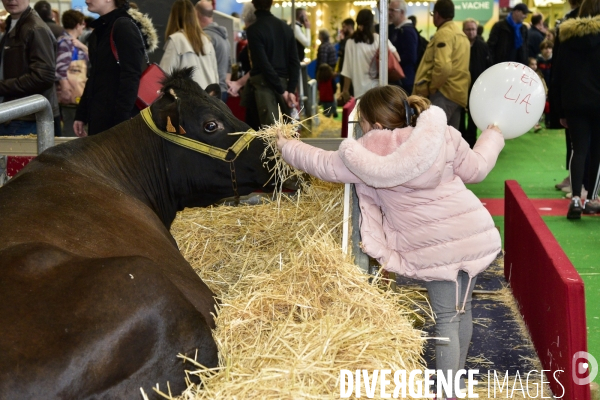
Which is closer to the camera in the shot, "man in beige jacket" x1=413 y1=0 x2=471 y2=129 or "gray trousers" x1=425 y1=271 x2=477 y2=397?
"gray trousers" x1=425 y1=271 x2=477 y2=397

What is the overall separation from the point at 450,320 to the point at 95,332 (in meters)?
1.86

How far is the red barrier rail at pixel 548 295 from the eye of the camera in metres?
3.37

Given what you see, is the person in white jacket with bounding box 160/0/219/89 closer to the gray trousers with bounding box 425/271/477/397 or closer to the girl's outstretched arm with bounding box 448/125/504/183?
the girl's outstretched arm with bounding box 448/125/504/183

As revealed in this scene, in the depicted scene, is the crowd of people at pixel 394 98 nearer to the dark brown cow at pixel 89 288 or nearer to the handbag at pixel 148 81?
the handbag at pixel 148 81

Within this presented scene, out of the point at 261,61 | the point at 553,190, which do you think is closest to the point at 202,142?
the point at 261,61

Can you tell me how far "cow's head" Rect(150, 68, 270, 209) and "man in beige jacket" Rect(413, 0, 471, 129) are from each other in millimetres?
4997

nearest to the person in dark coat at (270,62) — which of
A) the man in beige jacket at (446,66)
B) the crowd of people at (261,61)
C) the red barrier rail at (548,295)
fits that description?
the crowd of people at (261,61)

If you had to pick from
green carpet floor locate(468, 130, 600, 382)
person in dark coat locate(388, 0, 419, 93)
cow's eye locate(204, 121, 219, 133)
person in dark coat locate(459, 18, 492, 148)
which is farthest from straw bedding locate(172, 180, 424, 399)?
person in dark coat locate(459, 18, 492, 148)

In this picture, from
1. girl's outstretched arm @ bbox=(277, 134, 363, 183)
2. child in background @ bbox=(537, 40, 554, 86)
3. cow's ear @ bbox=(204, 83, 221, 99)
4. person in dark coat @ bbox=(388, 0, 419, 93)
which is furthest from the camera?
child in background @ bbox=(537, 40, 554, 86)

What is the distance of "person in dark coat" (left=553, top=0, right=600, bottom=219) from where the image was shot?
7.48 m

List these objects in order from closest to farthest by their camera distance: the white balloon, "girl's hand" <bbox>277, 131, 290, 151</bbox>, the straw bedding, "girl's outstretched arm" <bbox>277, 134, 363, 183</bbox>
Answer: the straw bedding < "girl's outstretched arm" <bbox>277, 134, 363, 183</bbox> < "girl's hand" <bbox>277, 131, 290, 151</bbox> < the white balloon

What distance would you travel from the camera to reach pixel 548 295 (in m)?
3.89

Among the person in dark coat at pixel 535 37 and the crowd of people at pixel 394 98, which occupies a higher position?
the crowd of people at pixel 394 98

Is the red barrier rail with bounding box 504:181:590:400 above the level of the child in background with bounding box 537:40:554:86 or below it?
above
